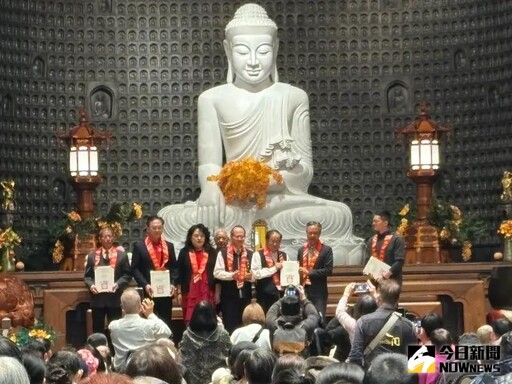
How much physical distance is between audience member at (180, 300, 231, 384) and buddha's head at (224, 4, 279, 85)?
31.3 ft

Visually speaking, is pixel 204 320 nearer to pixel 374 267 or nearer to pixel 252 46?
pixel 374 267

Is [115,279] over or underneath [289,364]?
over

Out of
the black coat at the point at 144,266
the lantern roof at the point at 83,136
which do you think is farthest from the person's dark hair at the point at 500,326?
the lantern roof at the point at 83,136

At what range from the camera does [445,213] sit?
20375 mm

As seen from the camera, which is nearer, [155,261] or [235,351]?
[235,351]

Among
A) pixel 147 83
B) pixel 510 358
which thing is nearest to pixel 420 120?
pixel 147 83

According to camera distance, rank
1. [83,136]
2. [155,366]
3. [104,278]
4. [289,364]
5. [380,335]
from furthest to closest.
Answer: [83,136] → [104,278] → [380,335] → [289,364] → [155,366]

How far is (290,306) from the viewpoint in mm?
13102

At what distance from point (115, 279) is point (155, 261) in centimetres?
53

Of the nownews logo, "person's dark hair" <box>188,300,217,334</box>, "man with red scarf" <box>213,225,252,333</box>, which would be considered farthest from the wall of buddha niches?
the nownews logo

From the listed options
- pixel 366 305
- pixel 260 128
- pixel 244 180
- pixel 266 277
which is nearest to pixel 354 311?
pixel 366 305

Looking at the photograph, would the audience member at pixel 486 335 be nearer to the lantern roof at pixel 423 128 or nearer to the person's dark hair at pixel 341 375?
the person's dark hair at pixel 341 375

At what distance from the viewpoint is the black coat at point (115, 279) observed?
16844mm

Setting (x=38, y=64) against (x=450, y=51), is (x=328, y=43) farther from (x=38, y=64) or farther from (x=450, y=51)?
(x=38, y=64)
